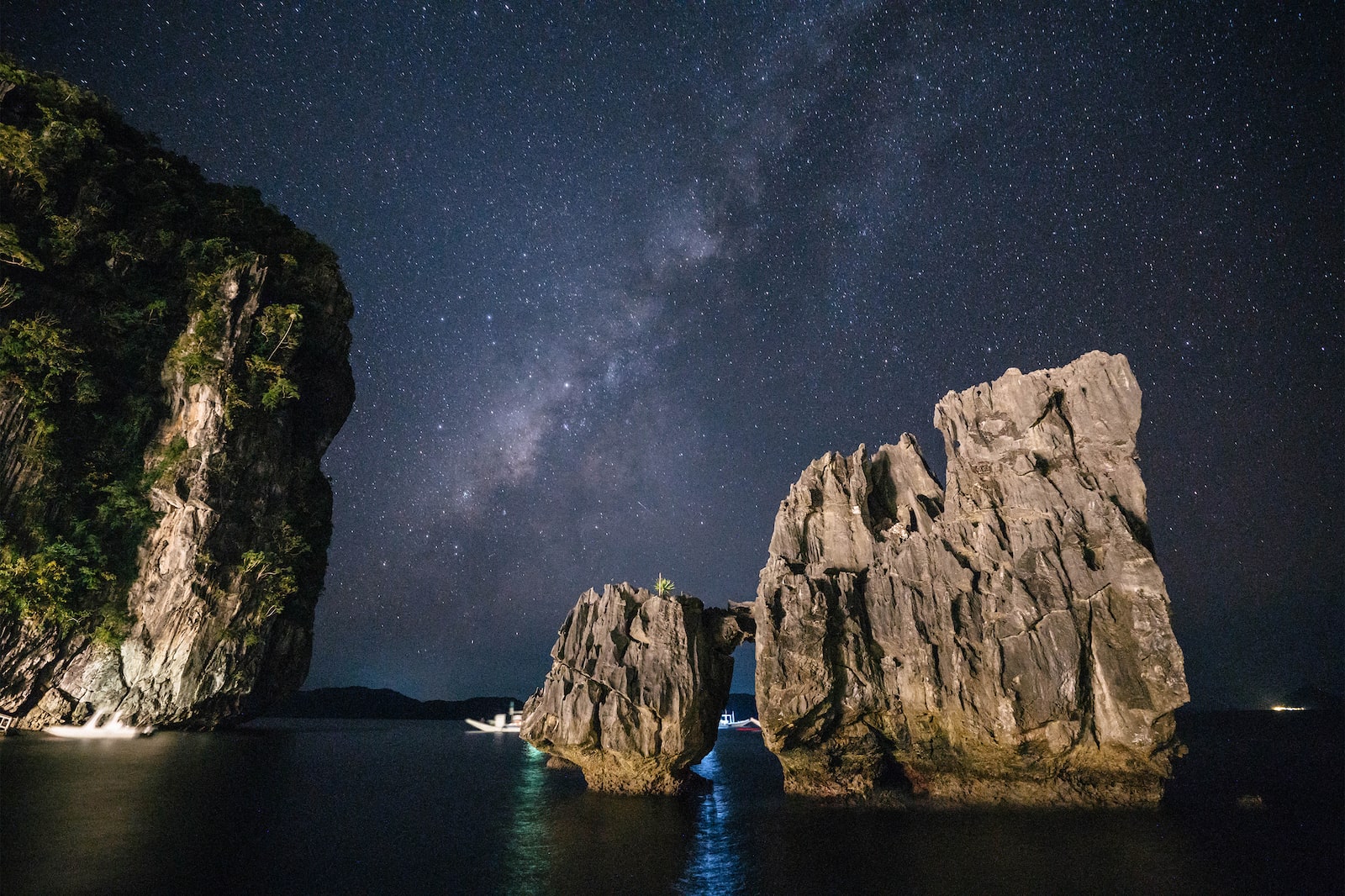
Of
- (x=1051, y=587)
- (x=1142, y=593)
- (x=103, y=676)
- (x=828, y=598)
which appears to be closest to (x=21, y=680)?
(x=103, y=676)

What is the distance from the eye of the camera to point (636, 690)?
28750 millimetres

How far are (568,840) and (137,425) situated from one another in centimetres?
4262

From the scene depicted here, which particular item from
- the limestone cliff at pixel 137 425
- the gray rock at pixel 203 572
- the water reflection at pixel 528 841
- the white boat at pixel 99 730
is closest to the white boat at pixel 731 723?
the gray rock at pixel 203 572

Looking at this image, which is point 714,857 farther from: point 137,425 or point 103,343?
point 103,343

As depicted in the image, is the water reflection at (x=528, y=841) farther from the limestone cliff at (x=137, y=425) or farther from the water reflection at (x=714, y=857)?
the limestone cliff at (x=137, y=425)

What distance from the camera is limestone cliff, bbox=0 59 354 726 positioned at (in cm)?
3566

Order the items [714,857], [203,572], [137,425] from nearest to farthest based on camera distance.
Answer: [714,857]
[137,425]
[203,572]

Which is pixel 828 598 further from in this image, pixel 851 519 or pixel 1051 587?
A: pixel 1051 587

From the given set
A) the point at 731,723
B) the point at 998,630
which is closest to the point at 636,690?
the point at 998,630

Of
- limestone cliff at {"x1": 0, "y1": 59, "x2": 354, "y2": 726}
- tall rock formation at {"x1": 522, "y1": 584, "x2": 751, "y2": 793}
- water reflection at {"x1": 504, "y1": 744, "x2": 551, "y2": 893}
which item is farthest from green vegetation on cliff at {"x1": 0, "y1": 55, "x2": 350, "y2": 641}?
tall rock formation at {"x1": 522, "y1": 584, "x2": 751, "y2": 793}

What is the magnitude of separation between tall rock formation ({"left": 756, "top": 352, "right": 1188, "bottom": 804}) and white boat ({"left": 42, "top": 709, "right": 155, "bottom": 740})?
44.0 meters

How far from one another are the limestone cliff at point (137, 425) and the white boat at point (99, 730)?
71 centimetres

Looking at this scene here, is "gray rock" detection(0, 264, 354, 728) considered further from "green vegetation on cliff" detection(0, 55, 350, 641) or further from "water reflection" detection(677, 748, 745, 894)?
"water reflection" detection(677, 748, 745, 894)

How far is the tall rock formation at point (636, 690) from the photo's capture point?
28344mm
